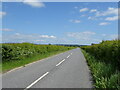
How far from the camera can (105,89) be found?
7.35 meters

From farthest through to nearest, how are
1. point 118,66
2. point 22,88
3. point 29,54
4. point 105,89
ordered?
point 29,54 < point 118,66 < point 22,88 < point 105,89

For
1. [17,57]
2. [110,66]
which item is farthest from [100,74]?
[17,57]

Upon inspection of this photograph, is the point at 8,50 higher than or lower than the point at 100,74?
higher

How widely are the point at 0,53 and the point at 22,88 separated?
11210 millimetres

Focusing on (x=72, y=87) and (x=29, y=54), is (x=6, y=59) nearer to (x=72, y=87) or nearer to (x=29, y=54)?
(x=29, y=54)

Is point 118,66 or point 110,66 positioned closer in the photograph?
point 118,66

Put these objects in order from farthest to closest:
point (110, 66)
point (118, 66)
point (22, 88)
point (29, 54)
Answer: point (29, 54) → point (110, 66) → point (118, 66) → point (22, 88)

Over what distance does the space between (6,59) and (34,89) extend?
12265 mm

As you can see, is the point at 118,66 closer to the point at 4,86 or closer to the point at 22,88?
the point at 22,88

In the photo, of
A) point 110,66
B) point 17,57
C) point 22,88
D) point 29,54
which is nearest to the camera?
point 22,88

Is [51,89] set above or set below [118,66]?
below

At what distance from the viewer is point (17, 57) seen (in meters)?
20.8

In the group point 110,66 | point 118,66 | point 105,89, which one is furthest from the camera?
point 110,66

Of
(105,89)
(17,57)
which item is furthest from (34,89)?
(17,57)
